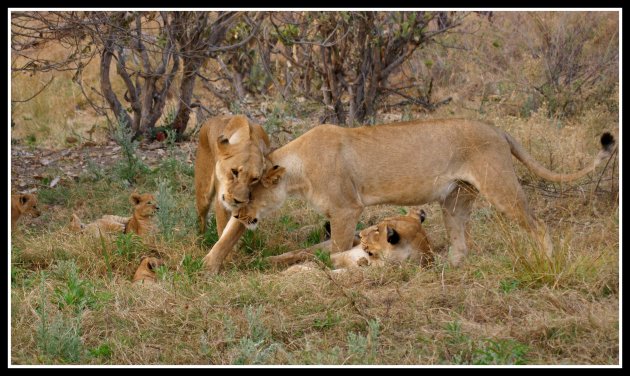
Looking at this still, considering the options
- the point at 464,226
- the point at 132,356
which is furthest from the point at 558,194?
the point at 132,356

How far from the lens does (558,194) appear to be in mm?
6527

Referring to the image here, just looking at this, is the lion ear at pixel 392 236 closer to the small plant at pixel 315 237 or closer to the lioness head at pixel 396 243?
the lioness head at pixel 396 243

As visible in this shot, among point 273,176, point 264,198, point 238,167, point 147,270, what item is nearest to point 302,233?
point 264,198

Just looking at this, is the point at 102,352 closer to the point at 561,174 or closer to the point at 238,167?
the point at 238,167

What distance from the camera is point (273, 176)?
5.28 metres

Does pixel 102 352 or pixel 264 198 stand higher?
pixel 264 198

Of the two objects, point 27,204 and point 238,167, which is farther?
point 27,204

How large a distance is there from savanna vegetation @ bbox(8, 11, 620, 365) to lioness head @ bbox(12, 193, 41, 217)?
97 mm

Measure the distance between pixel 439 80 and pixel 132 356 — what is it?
8.09 metres

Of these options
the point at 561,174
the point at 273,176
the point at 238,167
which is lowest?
the point at 561,174

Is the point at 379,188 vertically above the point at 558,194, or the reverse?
the point at 379,188

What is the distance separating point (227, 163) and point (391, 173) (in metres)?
1.07

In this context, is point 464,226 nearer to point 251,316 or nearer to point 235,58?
point 251,316

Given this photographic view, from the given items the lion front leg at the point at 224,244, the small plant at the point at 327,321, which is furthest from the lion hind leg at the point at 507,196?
the small plant at the point at 327,321
